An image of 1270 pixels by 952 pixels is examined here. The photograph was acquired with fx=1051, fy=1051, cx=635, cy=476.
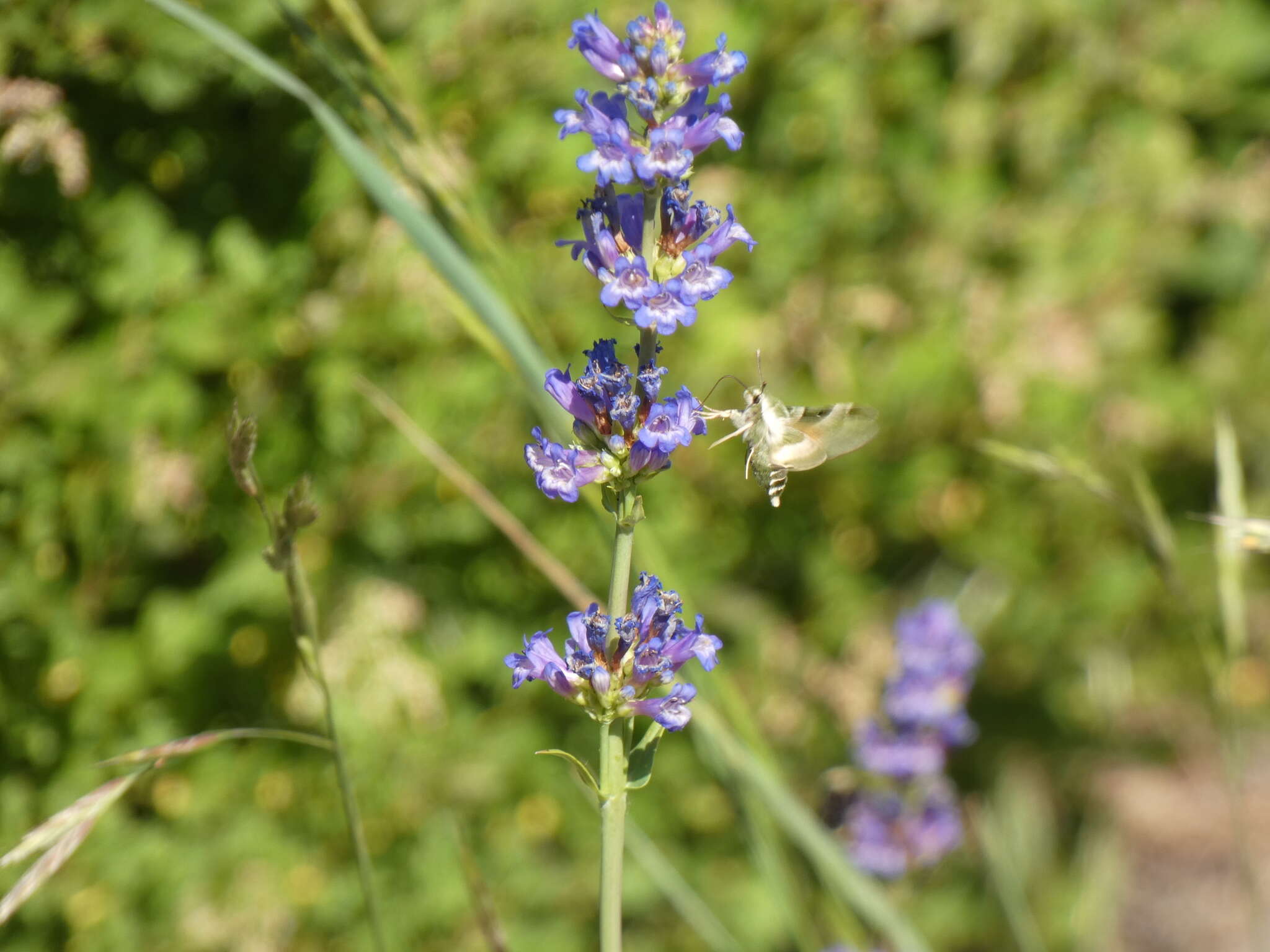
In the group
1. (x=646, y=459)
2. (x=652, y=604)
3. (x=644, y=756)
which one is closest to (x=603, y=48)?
(x=646, y=459)

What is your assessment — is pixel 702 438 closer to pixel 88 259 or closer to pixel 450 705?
pixel 450 705

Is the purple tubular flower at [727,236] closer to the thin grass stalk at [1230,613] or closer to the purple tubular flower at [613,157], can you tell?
the purple tubular flower at [613,157]

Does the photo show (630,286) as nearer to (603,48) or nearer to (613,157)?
(613,157)

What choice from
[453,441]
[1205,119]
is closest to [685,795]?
[453,441]

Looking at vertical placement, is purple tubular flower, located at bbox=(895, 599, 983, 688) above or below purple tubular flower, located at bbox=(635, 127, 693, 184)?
above

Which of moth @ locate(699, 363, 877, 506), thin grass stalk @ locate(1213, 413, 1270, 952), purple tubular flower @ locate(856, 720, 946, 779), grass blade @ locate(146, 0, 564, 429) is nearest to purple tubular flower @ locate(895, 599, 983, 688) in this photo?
purple tubular flower @ locate(856, 720, 946, 779)

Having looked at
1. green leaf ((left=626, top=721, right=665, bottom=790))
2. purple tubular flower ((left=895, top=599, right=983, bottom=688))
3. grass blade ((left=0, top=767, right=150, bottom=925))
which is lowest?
grass blade ((left=0, top=767, right=150, bottom=925))

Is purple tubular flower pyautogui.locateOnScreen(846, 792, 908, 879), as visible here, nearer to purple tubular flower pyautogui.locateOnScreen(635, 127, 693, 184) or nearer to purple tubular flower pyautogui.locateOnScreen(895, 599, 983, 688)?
purple tubular flower pyautogui.locateOnScreen(895, 599, 983, 688)
